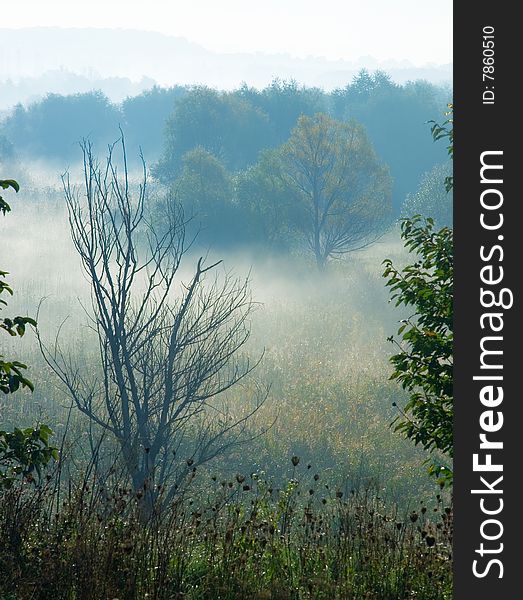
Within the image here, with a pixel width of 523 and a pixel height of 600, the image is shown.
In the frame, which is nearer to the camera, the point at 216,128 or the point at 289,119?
the point at 216,128

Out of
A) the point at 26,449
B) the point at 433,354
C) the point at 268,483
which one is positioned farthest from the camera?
the point at 268,483

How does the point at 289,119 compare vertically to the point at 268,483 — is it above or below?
above

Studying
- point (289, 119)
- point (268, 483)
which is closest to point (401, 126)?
point (289, 119)

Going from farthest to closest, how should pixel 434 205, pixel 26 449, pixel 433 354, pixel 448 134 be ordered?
pixel 434 205, pixel 448 134, pixel 433 354, pixel 26 449

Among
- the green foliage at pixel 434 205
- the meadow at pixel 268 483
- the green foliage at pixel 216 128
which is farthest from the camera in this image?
the green foliage at pixel 216 128

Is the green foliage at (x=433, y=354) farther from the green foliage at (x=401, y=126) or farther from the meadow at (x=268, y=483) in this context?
the green foliage at (x=401, y=126)

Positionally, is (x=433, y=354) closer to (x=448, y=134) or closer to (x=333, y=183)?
(x=448, y=134)

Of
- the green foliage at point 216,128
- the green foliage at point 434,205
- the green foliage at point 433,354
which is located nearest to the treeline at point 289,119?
the green foliage at point 216,128

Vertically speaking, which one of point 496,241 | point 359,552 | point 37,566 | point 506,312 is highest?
point 496,241

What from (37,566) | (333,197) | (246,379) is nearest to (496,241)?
(37,566)

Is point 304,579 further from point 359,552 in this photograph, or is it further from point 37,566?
point 37,566

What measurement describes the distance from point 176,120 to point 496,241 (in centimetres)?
6031

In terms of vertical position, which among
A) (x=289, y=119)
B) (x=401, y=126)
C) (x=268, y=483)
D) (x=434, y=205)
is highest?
(x=401, y=126)

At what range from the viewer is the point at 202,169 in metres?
46.9
